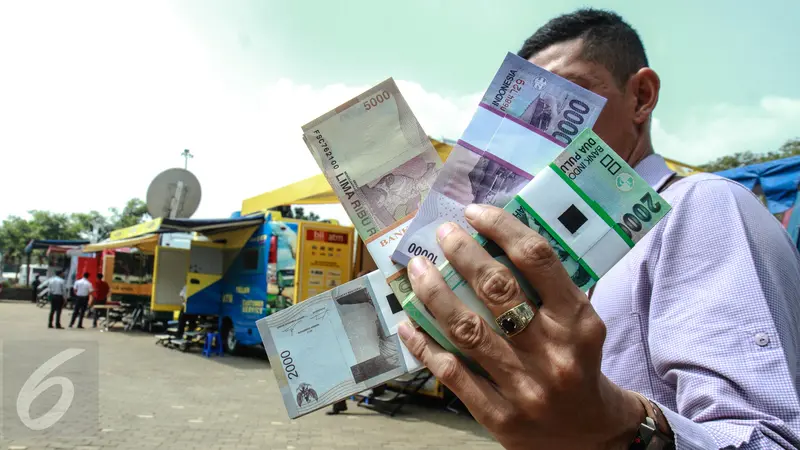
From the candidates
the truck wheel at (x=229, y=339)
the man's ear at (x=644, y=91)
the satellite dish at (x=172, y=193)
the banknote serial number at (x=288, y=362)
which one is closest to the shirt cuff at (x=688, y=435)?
the banknote serial number at (x=288, y=362)

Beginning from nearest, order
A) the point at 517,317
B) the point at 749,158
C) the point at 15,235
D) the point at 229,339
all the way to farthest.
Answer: the point at 517,317 < the point at 229,339 < the point at 749,158 < the point at 15,235

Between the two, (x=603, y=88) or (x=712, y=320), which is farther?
(x=603, y=88)

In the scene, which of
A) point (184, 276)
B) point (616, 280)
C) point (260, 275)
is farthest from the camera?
point (184, 276)

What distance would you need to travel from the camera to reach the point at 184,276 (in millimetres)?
14180

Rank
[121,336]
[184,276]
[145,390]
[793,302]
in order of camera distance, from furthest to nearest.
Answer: [121,336] → [184,276] → [145,390] → [793,302]

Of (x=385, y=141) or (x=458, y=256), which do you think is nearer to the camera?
(x=458, y=256)

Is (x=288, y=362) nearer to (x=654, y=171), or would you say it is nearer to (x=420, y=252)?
(x=420, y=252)

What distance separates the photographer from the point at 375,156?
1217mm

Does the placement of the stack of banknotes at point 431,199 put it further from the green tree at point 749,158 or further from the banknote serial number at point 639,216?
the green tree at point 749,158

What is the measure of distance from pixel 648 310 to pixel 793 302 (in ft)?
0.90

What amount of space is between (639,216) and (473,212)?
0.31m

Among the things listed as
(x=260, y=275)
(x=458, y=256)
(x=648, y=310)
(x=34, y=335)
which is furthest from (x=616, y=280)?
(x=34, y=335)

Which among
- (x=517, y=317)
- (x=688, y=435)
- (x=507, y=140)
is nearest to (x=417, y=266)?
(x=517, y=317)

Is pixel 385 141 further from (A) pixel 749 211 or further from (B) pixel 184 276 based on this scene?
(B) pixel 184 276
